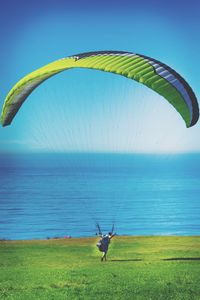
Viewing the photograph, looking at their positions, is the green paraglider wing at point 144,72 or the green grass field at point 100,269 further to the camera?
the green grass field at point 100,269

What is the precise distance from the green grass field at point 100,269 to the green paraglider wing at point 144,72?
9.39 ft

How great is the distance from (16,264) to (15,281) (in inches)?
82.5

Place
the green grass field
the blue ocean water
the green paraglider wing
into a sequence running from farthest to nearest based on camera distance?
the blue ocean water < the green grass field < the green paraglider wing

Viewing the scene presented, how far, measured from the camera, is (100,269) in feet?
38.4

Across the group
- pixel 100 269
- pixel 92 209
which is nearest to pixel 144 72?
pixel 100 269

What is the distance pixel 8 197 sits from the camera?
2098 inches

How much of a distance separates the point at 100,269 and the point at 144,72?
4584 millimetres

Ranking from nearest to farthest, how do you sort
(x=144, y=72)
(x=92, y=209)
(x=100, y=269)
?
(x=144, y=72) < (x=100, y=269) < (x=92, y=209)

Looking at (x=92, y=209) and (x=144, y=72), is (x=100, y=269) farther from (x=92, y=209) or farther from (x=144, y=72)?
(x=92, y=209)

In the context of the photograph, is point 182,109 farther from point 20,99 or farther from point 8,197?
point 8,197

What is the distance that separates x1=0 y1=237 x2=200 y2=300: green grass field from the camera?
32.0 ft

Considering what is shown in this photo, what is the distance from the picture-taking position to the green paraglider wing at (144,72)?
8.45m

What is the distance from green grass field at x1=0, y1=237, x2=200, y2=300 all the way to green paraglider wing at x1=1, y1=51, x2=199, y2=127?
2863 millimetres

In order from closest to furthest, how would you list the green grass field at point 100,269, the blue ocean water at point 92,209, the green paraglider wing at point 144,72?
the green paraglider wing at point 144,72, the green grass field at point 100,269, the blue ocean water at point 92,209
